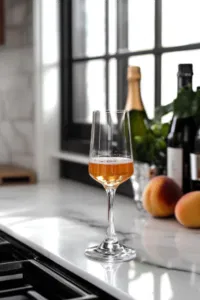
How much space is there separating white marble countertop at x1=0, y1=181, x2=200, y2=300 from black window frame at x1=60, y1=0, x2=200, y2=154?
319 millimetres

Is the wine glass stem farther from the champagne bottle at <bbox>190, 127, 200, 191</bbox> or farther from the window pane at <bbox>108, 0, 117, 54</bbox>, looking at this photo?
the window pane at <bbox>108, 0, 117, 54</bbox>

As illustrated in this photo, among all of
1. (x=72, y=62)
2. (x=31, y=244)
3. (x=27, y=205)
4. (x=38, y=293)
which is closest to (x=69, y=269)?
(x=38, y=293)

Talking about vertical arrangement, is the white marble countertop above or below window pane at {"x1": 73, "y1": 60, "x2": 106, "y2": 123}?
below

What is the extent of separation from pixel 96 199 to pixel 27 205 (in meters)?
0.21

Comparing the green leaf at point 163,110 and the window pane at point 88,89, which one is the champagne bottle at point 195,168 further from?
the window pane at point 88,89

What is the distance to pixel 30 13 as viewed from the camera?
2.23 meters

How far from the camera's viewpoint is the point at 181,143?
1407mm

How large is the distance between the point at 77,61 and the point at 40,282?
1271mm

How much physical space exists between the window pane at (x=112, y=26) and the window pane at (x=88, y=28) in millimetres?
48

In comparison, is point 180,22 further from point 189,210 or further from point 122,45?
point 189,210

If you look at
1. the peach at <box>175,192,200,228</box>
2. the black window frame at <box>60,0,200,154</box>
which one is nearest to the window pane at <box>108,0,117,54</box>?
the black window frame at <box>60,0,200,154</box>

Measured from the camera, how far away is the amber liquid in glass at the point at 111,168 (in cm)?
105

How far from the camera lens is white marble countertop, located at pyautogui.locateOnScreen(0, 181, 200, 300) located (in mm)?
900

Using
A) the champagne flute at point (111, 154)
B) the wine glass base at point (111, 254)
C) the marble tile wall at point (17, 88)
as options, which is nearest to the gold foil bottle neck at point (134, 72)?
the champagne flute at point (111, 154)
